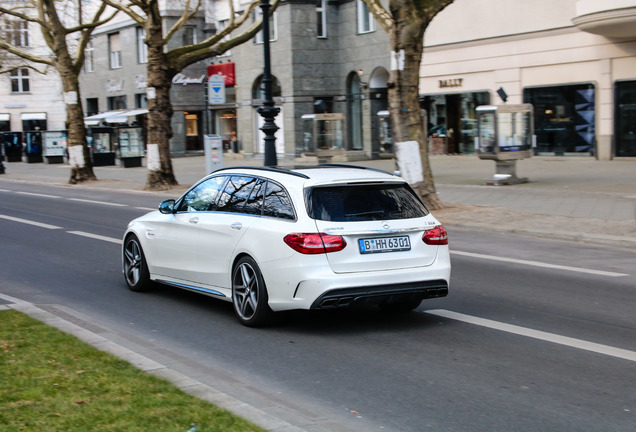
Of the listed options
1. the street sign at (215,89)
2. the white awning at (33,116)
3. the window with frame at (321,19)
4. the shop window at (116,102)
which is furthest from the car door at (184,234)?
the white awning at (33,116)

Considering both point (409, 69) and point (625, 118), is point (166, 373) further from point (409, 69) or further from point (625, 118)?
point (625, 118)

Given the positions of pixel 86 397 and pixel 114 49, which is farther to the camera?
pixel 114 49

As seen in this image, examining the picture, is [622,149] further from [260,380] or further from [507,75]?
[260,380]

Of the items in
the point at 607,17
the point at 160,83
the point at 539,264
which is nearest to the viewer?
the point at 539,264

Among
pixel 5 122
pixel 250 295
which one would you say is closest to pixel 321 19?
pixel 250 295

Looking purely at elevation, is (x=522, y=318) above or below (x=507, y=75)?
below

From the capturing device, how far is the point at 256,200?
7773mm

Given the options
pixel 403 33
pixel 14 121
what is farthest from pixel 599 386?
pixel 14 121

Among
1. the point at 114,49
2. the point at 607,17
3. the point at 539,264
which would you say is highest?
the point at 114,49

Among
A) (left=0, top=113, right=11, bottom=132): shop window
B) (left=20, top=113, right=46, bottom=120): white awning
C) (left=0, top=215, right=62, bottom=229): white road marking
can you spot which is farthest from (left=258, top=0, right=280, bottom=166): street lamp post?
(left=20, top=113, right=46, bottom=120): white awning

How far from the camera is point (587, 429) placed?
4.84m

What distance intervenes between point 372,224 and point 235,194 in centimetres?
158

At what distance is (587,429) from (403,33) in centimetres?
1271

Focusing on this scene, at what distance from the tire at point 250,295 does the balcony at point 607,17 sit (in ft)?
71.4
